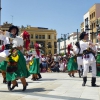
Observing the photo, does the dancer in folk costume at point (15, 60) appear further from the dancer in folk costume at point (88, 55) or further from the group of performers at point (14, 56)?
the dancer in folk costume at point (88, 55)

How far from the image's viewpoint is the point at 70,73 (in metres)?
14.6

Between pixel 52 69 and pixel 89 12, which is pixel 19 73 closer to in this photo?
pixel 52 69

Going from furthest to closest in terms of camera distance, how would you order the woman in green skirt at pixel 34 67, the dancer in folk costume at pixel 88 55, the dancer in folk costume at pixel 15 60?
1. the woman in green skirt at pixel 34 67
2. the dancer in folk costume at pixel 88 55
3. the dancer in folk costume at pixel 15 60

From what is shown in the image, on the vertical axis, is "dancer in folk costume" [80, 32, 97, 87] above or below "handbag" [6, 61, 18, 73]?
above

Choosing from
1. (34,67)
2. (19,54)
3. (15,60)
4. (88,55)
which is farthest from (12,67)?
(34,67)

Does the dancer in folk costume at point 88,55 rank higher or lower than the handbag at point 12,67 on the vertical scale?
higher

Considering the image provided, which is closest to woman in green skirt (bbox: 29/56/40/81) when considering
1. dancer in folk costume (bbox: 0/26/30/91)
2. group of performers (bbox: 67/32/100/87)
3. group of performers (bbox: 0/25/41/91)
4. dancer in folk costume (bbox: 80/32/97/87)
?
group of performers (bbox: 67/32/100/87)

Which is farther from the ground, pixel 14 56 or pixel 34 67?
pixel 14 56

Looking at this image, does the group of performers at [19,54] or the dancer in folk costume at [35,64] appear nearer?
the group of performers at [19,54]

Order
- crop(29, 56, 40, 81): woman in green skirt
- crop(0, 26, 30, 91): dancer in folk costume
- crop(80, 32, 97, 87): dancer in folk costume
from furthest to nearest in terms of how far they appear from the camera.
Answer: crop(29, 56, 40, 81): woman in green skirt
crop(80, 32, 97, 87): dancer in folk costume
crop(0, 26, 30, 91): dancer in folk costume

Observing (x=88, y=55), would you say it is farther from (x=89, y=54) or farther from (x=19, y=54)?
(x=19, y=54)

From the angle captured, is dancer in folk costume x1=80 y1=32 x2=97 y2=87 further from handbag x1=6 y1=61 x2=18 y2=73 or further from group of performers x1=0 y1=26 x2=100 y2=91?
handbag x1=6 y1=61 x2=18 y2=73

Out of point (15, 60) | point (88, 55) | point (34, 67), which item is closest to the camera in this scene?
point (15, 60)

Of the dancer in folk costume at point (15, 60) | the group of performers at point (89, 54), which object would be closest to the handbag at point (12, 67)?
the dancer in folk costume at point (15, 60)
